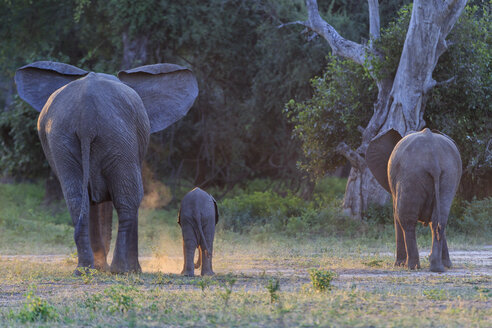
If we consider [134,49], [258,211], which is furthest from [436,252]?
A: [134,49]

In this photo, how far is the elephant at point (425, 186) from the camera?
32.4 feet

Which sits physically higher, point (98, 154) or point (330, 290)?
point (98, 154)

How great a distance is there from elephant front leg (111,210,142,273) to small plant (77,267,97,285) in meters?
0.42

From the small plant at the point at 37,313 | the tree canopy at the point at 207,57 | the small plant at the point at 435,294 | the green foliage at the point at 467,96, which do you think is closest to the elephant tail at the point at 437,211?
the small plant at the point at 435,294

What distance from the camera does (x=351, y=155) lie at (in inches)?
727

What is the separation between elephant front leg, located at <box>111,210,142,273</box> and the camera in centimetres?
955

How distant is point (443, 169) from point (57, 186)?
19.2 metres

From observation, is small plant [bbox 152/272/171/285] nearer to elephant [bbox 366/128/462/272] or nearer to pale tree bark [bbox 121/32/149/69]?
elephant [bbox 366/128/462/272]

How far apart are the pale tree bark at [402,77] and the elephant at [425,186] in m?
6.87

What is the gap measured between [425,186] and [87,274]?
171 inches

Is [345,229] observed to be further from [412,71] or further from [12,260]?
[12,260]

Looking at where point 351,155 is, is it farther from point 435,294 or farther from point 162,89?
point 435,294

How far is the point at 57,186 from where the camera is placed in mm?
26984

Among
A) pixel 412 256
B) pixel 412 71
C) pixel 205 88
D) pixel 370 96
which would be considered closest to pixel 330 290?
pixel 412 256
